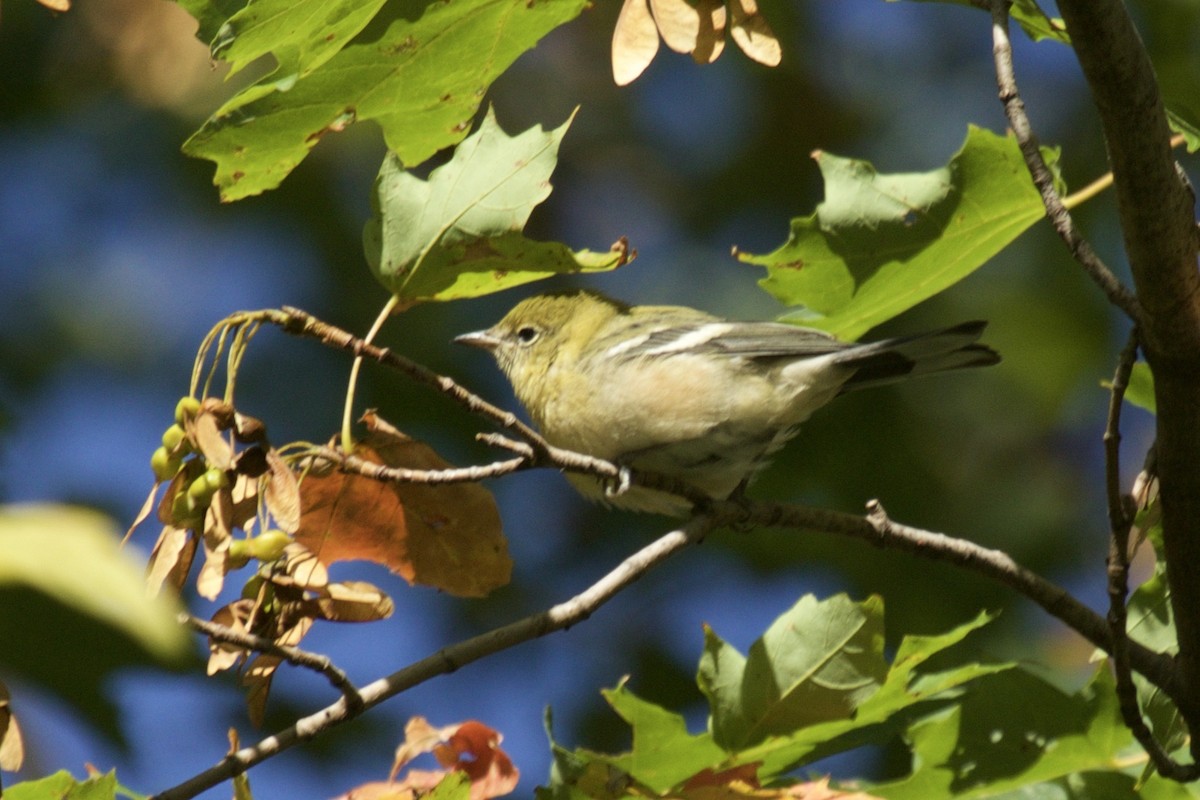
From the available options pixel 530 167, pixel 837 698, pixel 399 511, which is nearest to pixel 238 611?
pixel 399 511

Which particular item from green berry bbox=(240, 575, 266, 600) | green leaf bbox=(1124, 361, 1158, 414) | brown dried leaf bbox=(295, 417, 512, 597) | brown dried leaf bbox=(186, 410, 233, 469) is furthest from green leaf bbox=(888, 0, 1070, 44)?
green berry bbox=(240, 575, 266, 600)

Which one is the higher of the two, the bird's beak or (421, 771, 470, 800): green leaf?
the bird's beak

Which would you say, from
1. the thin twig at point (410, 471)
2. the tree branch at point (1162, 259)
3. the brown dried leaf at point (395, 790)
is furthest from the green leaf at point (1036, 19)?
the brown dried leaf at point (395, 790)

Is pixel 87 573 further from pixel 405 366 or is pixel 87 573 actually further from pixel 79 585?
pixel 405 366

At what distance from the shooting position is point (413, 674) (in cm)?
235

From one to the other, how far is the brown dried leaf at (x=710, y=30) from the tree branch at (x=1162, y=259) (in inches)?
27.8

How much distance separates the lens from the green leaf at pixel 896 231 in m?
3.20

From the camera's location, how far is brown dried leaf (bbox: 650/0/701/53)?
278 cm

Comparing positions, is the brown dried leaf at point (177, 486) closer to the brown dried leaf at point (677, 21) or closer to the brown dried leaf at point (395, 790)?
the brown dried leaf at point (395, 790)

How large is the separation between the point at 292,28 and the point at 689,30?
831 mm

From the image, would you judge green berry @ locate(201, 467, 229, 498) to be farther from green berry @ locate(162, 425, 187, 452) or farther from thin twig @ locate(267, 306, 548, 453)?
thin twig @ locate(267, 306, 548, 453)

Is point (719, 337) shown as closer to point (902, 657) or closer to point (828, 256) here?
point (828, 256)

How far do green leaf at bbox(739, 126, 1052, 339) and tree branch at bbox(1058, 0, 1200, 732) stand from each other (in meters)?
0.55

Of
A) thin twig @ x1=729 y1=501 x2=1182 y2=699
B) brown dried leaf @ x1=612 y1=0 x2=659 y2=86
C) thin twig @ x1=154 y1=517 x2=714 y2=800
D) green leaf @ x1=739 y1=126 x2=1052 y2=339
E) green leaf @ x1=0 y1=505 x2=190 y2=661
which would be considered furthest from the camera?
green leaf @ x1=739 y1=126 x2=1052 y2=339
